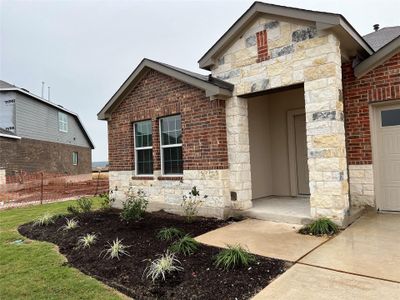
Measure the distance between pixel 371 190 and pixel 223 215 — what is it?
133 inches

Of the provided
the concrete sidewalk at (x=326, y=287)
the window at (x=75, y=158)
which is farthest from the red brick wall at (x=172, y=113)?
the window at (x=75, y=158)

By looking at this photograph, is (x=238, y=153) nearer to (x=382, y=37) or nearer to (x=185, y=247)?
(x=185, y=247)

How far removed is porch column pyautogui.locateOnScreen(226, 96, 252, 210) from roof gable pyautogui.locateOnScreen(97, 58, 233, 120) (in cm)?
42

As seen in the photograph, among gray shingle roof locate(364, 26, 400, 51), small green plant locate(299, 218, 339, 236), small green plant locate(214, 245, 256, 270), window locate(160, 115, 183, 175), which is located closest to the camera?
small green plant locate(214, 245, 256, 270)

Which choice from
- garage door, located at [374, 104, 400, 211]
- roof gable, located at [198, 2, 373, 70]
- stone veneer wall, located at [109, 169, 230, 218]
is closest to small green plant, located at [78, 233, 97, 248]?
stone veneer wall, located at [109, 169, 230, 218]

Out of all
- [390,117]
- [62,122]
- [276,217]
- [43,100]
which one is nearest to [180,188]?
[276,217]

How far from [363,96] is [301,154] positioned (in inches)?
95.6

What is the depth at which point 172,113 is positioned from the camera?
8008 millimetres

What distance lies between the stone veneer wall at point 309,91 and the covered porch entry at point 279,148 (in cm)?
137

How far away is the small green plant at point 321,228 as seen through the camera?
5285mm

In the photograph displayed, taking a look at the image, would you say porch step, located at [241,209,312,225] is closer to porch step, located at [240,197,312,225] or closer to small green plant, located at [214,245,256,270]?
porch step, located at [240,197,312,225]

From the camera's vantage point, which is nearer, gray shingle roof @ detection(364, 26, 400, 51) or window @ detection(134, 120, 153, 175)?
gray shingle roof @ detection(364, 26, 400, 51)

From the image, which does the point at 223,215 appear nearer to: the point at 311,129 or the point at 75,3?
the point at 311,129

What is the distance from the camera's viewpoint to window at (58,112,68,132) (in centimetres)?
2827
